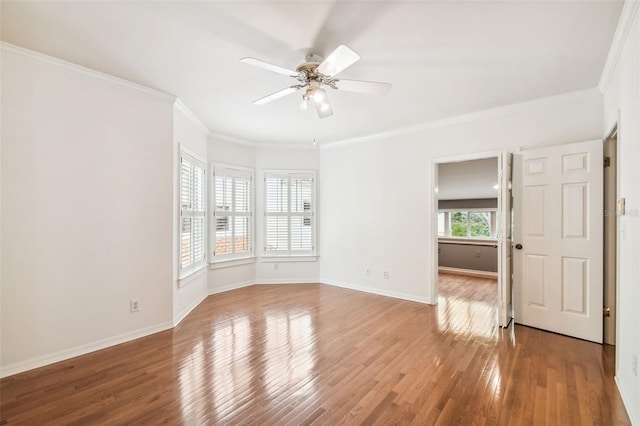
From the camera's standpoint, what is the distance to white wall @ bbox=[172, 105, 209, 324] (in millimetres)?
3487

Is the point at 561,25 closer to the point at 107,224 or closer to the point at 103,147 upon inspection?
the point at 103,147

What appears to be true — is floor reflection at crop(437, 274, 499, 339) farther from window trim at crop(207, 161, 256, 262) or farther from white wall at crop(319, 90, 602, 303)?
window trim at crop(207, 161, 256, 262)

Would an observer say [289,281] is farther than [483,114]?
Yes

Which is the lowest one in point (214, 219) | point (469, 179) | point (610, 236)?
point (610, 236)

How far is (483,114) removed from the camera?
12.2 feet

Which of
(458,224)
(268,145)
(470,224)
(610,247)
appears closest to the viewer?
(610,247)

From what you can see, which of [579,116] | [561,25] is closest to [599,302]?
[579,116]

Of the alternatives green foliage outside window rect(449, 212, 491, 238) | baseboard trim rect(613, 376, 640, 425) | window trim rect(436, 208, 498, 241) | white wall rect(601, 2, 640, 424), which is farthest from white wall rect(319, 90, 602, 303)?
green foliage outside window rect(449, 212, 491, 238)

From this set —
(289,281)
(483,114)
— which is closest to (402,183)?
(483,114)

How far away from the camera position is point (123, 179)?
9.77ft

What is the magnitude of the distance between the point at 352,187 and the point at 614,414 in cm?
402

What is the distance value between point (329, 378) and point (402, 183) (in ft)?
10.3

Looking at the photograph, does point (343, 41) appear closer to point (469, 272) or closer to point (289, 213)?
point (289, 213)

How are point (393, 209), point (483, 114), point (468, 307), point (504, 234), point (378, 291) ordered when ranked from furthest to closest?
point (378, 291), point (393, 209), point (468, 307), point (483, 114), point (504, 234)
